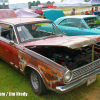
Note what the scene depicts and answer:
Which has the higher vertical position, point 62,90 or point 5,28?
point 5,28

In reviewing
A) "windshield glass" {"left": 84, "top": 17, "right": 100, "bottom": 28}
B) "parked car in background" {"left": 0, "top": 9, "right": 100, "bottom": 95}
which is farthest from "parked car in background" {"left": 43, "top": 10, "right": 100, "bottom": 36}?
"parked car in background" {"left": 0, "top": 9, "right": 100, "bottom": 95}

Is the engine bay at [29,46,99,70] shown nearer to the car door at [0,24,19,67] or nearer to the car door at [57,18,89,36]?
the car door at [0,24,19,67]

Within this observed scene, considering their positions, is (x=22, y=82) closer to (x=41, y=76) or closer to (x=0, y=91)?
(x=0, y=91)

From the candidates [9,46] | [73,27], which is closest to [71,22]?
[73,27]

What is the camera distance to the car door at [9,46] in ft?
11.5

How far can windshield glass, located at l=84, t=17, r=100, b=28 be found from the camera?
19.8 ft

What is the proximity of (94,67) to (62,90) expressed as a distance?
1.02 m

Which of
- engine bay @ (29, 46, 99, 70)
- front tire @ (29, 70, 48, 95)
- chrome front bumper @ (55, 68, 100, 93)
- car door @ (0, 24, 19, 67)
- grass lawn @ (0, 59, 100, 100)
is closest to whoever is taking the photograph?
chrome front bumper @ (55, 68, 100, 93)

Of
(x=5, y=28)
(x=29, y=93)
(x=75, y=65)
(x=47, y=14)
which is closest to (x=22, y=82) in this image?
(x=29, y=93)

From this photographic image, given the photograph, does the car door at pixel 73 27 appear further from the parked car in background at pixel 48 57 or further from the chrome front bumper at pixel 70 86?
the chrome front bumper at pixel 70 86

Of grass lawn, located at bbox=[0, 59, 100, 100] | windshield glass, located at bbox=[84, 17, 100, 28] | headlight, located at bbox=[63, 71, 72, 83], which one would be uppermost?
windshield glass, located at bbox=[84, 17, 100, 28]

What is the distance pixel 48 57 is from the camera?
11.6 ft

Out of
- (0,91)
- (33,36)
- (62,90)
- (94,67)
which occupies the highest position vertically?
(33,36)

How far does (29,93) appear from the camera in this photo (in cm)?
319
